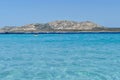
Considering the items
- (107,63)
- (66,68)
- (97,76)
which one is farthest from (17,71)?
(107,63)

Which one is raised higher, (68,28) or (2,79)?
(2,79)

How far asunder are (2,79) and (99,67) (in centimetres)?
473

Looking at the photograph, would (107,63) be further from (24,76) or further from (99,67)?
(24,76)

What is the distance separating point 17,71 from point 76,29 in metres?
147

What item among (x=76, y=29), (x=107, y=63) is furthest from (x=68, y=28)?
(x=107, y=63)

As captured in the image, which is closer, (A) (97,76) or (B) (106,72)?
(A) (97,76)

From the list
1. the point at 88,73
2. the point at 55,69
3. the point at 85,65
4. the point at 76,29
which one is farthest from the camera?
the point at 76,29

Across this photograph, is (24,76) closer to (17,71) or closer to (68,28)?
(17,71)

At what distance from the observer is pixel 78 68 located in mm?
14438

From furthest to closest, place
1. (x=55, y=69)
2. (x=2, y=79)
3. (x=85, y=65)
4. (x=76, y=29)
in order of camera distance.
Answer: (x=76, y=29)
(x=85, y=65)
(x=55, y=69)
(x=2, y=79)

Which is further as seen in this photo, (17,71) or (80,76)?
(17,71)

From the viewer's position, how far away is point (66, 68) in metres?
14.5

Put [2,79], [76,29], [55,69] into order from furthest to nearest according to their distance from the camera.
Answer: [76,29] → [55,69] → [2,79]

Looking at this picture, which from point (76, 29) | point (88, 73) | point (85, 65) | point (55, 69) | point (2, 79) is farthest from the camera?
point (76, 29)
